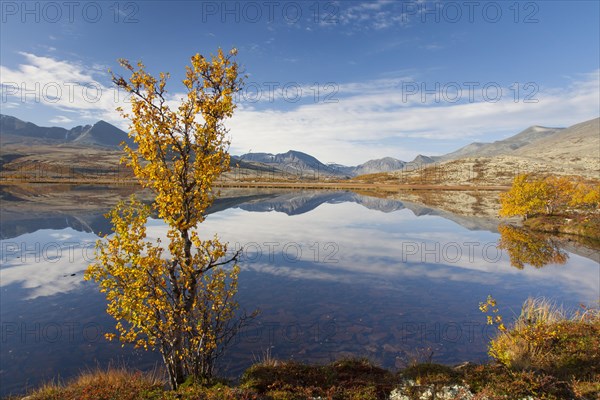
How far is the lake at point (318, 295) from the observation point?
16.8 m

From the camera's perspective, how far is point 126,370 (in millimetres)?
14734

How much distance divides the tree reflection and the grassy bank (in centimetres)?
2352

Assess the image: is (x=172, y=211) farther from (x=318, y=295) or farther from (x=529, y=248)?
Result: (x=529, y=248)

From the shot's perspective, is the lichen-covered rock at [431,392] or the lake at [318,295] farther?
the lake at [318,295]

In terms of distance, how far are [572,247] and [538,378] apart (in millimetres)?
41740

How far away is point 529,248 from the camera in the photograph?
1636 inches

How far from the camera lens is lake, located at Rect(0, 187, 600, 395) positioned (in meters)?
16.8

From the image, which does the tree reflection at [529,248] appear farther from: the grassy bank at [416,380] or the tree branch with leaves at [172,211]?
the tree branch with leaves at [172,211]

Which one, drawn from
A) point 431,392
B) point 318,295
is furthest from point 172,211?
point 318,295

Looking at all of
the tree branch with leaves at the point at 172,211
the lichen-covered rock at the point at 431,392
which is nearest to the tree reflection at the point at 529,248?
the lichen-covered rock at the point at 431,392

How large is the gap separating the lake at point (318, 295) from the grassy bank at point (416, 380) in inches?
108

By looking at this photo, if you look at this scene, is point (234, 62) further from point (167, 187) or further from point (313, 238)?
point (313, 238)

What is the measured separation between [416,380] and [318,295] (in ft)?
42.0

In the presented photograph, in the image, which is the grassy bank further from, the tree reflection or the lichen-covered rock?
the tree reflection
